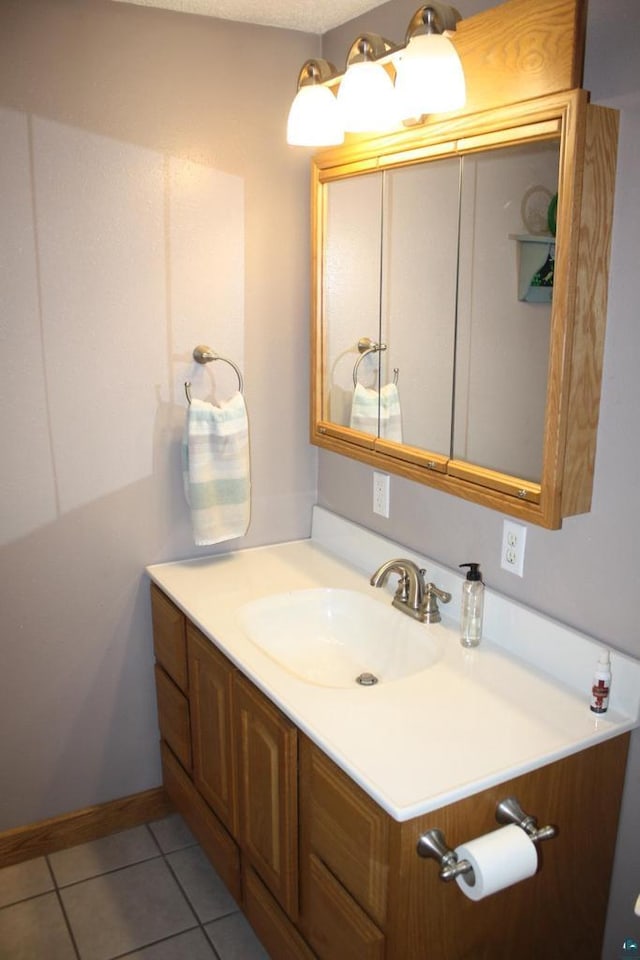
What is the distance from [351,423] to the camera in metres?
2.12

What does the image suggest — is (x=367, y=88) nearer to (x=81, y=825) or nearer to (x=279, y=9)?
(x=279, y=9)

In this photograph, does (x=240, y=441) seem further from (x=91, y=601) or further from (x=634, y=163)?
(x=634, y=163)

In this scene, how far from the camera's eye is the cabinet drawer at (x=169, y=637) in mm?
2107

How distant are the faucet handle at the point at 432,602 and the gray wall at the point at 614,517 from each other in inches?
4.1

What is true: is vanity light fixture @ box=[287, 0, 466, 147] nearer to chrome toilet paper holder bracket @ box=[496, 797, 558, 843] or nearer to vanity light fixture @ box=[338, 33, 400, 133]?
vanity light fixture @ box=[338, 33, 400, 133]

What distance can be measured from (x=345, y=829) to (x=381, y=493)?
0.96 metres

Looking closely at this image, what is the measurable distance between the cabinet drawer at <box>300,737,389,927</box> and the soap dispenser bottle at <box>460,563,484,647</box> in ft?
1.47

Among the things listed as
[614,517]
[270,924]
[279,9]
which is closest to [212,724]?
[270,924]

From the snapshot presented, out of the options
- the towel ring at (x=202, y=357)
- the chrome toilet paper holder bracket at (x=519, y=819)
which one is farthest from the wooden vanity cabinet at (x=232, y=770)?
the towel ring at (x=202, y=357)

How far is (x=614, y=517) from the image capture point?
149 centimetres

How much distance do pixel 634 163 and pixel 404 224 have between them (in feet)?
1.99

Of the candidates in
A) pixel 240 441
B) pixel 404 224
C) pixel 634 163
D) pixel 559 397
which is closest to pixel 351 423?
pixel 240 441

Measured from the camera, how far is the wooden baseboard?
2279mm

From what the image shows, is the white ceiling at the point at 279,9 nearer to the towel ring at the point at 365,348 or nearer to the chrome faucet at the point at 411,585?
the towel ring at the point at 365,348
